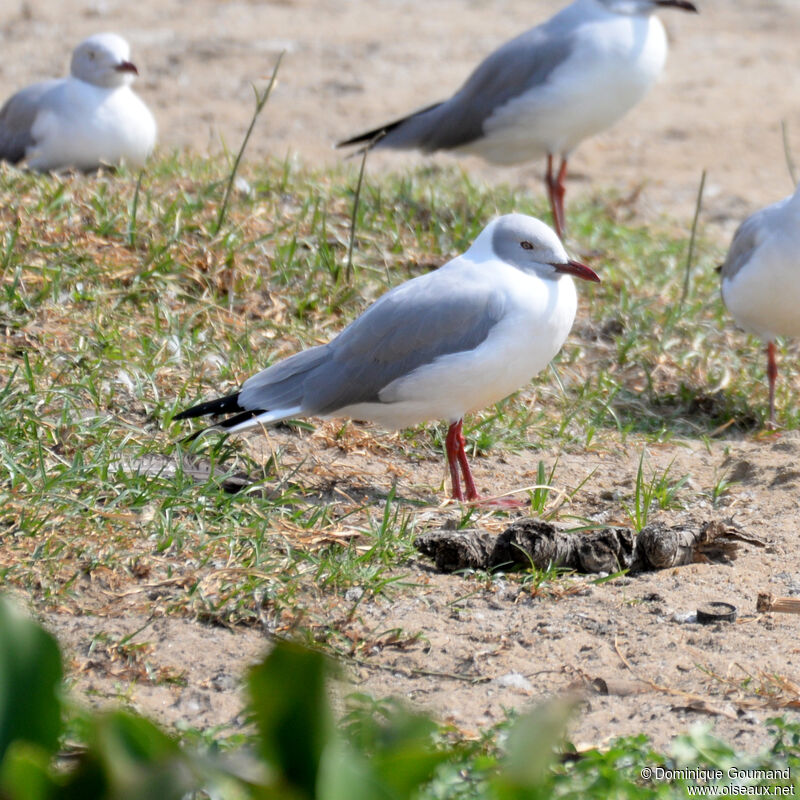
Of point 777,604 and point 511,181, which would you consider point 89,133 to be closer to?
point 511,181

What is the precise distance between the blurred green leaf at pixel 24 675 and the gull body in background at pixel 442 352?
8.22 feet

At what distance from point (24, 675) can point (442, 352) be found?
2647mm

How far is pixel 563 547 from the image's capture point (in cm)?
345

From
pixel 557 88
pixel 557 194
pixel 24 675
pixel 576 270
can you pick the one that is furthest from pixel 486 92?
pixel 24 675

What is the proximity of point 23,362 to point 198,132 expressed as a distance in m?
4.45

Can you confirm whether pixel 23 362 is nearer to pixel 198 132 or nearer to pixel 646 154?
pixel 198 132

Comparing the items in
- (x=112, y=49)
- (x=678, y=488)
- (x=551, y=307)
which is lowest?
(x=678, y=488)

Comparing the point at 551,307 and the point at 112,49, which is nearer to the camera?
the point at 551,307

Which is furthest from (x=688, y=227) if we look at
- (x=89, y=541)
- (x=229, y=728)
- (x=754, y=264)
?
(x=229, y=728)

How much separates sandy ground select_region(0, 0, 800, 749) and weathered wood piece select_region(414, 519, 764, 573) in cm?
6

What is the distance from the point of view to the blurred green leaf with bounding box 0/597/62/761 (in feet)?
4.23

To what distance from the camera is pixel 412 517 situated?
368 cm

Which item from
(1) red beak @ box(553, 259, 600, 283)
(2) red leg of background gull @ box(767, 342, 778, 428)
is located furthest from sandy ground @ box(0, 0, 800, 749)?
(1) red beak @ box(553, 259, 600, 283)

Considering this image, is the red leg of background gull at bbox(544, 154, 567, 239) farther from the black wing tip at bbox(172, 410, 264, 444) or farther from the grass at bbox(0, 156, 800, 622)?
the black wing tip at bbox(172, 410, 264, 444)
